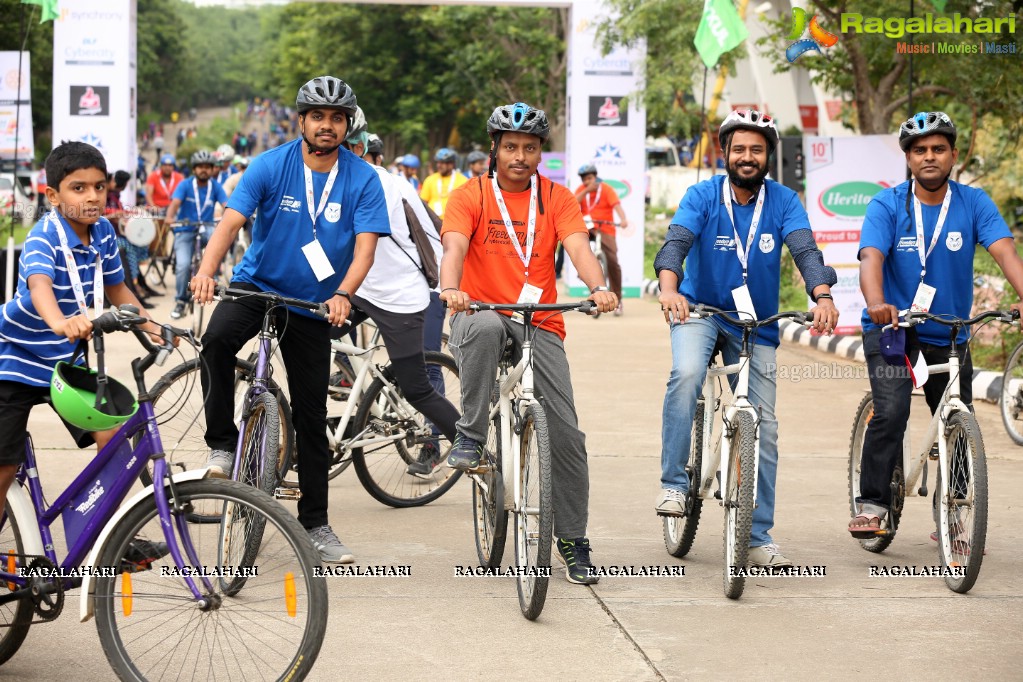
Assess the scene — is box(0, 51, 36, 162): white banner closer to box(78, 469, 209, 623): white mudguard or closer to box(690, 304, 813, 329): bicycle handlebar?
box(690, 304, 813, 329): bicycle handlebar

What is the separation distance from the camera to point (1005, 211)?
2417 cm

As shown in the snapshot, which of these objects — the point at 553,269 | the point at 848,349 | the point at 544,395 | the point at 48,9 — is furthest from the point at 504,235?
the point at 48,9

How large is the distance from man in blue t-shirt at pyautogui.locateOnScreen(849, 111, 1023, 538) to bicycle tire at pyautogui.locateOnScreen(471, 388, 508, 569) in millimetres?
1557

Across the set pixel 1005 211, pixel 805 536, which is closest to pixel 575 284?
pixel 1005 211

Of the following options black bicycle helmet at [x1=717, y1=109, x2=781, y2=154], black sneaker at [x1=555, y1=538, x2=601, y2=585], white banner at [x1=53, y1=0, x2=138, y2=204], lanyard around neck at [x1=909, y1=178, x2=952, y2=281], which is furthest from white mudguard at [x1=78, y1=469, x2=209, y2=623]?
white banner at [x1=53, y1=0, x2=138, y2=204]

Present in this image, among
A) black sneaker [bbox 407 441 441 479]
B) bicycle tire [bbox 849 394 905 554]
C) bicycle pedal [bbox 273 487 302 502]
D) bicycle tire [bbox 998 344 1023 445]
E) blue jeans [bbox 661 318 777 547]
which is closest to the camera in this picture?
bicycle pedal [bbox 273 487 302 502]

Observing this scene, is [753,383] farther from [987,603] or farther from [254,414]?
[254,414]

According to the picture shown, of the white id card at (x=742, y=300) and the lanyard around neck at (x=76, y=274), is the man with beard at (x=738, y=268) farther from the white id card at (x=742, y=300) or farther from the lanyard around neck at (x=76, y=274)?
the lanyard around neck at (x=76, y=274)

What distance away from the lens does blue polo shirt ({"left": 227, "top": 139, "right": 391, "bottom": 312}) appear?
18.6ft

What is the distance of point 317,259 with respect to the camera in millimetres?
5684

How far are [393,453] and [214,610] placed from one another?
324cm

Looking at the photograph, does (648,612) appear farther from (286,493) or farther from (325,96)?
(325,96)

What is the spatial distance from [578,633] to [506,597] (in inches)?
22.1

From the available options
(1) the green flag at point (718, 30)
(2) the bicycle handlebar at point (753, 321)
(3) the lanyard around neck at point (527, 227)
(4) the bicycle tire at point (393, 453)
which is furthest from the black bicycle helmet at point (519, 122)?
(1) the green flag at point (718, 30)
